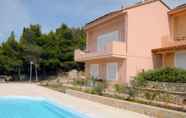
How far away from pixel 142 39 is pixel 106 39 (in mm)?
4504

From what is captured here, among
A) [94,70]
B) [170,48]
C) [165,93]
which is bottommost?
[165,93]

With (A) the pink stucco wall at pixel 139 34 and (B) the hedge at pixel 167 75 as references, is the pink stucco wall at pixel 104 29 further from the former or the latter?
(B) the hedge at pixel 167 75

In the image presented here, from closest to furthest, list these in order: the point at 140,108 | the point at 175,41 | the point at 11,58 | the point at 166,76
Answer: the point at 140,108 < the point at 166,76 < the point at 175,41 < the point at 11,58

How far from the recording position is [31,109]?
58.2 ft

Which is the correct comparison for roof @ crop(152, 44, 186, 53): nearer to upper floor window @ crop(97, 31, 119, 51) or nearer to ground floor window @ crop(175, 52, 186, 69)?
ground floor window @ crop(175, 52, 186, 69)

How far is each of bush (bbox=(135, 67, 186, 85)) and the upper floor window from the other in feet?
22.2

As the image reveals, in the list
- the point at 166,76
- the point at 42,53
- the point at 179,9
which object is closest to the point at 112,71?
the point at 166,76

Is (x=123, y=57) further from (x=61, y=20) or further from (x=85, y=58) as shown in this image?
(x=61, y=20)

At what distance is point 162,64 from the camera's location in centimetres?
2481

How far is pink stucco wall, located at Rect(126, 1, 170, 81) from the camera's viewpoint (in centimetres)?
2444

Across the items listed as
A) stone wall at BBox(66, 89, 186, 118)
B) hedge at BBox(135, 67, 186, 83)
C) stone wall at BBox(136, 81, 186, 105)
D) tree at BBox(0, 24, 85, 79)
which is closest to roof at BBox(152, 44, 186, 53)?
hedge at BBox(135, 67, 186, 83)

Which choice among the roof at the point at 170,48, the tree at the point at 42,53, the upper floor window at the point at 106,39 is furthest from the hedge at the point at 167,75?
the tree at the point at 42,53

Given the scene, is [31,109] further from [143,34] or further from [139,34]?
[143,34]

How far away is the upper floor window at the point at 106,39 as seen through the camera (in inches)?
1050
